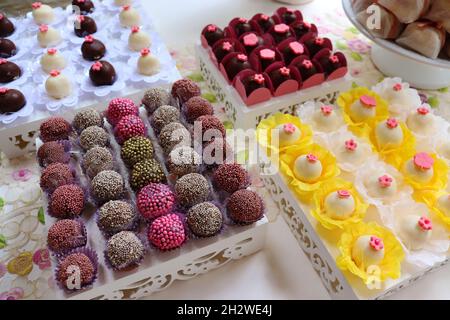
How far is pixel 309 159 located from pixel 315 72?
0.33 meters

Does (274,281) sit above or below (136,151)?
below

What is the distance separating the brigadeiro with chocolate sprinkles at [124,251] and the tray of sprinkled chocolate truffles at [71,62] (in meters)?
0.46

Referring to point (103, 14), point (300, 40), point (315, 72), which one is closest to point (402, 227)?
point (315, 72)

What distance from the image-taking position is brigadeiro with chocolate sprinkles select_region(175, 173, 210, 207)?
843mm

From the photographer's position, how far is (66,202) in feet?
2.74

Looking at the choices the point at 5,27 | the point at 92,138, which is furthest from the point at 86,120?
the point at 5,27

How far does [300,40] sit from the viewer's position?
1.21 meters

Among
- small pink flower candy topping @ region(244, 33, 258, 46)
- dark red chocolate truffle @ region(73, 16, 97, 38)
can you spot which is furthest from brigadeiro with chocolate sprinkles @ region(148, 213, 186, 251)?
dark red chocolate truffle @ region(73, 16, 97, 38)

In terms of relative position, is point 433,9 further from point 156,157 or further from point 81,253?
point 81,253

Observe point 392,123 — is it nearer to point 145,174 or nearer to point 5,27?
point 145,174

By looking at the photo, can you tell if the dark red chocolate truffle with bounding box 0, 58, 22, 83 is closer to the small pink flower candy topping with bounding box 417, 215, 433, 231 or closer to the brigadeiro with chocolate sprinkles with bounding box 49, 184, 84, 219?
the brigadeiro with chocolate sprinkles with bounding box 49, 184, 84, 219

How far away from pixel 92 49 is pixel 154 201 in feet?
1.90

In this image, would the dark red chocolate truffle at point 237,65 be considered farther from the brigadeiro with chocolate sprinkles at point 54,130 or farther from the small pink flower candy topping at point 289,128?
the brigadeiro with chocolate sprinkles at point 54,130

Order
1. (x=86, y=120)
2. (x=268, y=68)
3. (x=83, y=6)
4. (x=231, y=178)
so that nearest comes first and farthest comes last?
(x=231, y=178) → (x=86, y=120) → (x=268, y=68) → (x=83, y=6)
